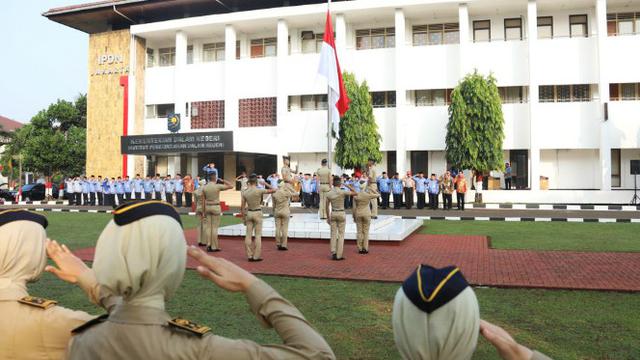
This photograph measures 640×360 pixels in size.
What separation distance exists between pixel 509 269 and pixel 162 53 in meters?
31.9

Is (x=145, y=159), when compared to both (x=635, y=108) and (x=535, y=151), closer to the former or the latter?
(x=535, y=151)

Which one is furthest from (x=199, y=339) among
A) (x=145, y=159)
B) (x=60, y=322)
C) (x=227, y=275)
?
(x=145, y=159)

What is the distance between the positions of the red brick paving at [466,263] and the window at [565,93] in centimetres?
1832

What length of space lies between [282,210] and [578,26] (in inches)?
956

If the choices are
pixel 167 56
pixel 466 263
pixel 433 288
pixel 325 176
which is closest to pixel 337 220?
pixel 466 263

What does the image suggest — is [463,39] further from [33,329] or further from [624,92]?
[33,329]

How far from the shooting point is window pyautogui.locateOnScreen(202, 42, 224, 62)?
33.0m

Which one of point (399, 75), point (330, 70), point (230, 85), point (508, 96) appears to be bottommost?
point (330, 70)

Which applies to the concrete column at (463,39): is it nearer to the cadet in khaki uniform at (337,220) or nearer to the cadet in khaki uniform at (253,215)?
the cadet in khaki uniform at (337,220)

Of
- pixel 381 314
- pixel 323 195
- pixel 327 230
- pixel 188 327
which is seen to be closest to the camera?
pixel 188 327

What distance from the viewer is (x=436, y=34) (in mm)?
28859

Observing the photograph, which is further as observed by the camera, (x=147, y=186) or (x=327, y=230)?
(x=147, y=186)

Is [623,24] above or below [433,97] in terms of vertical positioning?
above

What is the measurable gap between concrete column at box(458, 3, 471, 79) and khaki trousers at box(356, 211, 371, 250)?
62.6ft
